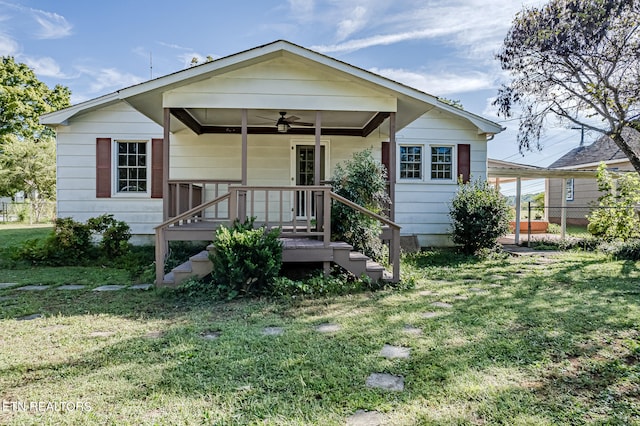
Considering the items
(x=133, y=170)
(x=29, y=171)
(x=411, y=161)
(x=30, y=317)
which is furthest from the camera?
(x=29, y=171)

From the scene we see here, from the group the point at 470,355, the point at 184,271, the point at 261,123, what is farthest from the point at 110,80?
the point at 470,355

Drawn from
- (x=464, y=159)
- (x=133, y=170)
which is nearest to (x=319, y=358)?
(x=464, y=159)

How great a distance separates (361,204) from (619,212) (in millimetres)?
7002

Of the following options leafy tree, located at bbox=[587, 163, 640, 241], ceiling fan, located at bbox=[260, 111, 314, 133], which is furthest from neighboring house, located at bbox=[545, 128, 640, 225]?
ceiling fan, located at bbox=[260, 111, 314, 133]

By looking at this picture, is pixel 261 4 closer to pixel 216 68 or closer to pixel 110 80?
pixel 216 68

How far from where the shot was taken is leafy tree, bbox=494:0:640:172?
6.56 metres

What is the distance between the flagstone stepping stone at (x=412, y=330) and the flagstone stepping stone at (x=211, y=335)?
5.72 feet

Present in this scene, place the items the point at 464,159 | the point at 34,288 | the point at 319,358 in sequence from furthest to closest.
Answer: the point at 464,159 < the point at 34,288 < the point at 319,358

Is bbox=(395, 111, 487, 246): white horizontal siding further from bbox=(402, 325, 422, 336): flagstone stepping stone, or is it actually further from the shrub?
bbox=(402, 325, 422, 336): flagstone stepping stone

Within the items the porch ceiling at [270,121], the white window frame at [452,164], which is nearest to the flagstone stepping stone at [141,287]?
the porch ceiling at [270,121]

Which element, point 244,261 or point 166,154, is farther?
point 166,154

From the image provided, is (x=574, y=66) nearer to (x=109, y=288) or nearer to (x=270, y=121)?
(x=270, y=121)

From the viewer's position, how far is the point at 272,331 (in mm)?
3436

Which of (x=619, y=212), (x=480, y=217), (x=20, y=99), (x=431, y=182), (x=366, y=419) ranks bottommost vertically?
(x=366, y=419)
